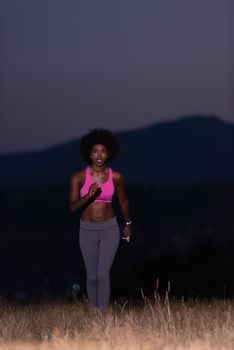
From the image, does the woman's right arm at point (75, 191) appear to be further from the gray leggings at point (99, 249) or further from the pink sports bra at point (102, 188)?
the gray leggings at point (99, 249)

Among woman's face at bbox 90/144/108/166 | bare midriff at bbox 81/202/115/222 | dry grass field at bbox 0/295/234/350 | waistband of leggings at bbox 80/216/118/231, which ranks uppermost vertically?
woman's face at bbox 90/144/108/166

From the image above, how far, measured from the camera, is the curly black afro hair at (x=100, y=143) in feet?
33.0

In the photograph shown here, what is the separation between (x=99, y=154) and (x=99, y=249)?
0.93 m

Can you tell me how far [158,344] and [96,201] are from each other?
7.06 feet

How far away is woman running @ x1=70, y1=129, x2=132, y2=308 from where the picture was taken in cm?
972

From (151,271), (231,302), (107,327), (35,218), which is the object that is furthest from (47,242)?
(107,327)

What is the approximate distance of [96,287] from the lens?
10.1m

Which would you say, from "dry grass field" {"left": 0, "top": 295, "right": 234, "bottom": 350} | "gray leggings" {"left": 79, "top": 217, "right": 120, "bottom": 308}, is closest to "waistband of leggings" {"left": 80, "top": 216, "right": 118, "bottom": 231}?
"gray leggings" {"left": 79, "top": 217, "right": 120, "bottom": 308}

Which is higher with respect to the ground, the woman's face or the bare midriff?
the woman's face

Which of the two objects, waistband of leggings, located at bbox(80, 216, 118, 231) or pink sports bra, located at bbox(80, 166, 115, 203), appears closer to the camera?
pink sports bra, located at bbox(80, 166, 115, 203)

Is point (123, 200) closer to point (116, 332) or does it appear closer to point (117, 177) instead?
point (117, 177)

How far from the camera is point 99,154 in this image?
32.1ft

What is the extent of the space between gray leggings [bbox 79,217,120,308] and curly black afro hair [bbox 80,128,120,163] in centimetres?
66

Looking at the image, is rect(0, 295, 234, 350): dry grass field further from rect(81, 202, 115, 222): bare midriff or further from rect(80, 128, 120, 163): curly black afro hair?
rect(80, 128, 120, 163): curly black afro hair
